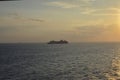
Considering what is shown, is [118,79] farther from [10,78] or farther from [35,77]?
[10,78]

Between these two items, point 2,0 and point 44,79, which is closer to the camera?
point 2,0

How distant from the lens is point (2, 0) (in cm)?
1634

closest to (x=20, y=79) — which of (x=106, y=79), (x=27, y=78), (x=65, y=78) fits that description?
(x=27, y=78)

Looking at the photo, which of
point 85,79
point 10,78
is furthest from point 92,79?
point 10,78

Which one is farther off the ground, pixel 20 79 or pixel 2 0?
pixel 2 0

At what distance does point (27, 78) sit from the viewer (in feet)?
120

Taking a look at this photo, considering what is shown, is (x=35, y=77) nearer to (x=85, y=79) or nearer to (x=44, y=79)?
(x=44, y=79)

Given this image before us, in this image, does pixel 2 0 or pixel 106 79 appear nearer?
pixel 2 0

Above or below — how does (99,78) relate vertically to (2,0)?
below

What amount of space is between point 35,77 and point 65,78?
4.36m

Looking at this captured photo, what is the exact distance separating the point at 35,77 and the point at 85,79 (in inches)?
274

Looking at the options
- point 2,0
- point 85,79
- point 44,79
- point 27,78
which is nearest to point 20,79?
point 27,78

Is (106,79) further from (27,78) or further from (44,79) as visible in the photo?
(27,78)

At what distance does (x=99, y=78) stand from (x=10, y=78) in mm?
12041
